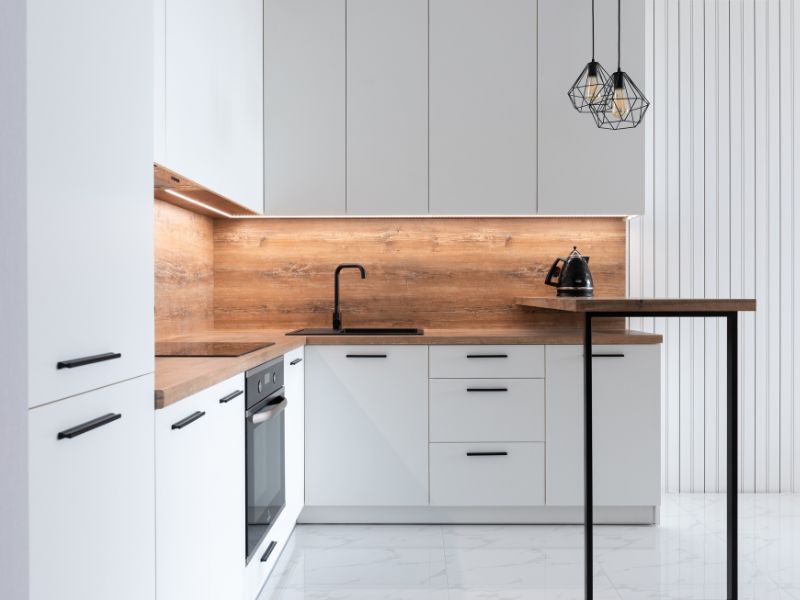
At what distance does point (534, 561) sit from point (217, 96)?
7.27 feet

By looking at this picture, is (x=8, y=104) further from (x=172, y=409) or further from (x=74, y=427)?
(x=172, y=409)

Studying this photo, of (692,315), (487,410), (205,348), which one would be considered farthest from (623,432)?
(205,348)

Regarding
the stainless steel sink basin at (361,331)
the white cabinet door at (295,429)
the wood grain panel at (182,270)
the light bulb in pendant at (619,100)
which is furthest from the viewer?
the stainless steel sink basin at (361,331)

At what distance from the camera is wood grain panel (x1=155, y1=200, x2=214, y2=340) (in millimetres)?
2734

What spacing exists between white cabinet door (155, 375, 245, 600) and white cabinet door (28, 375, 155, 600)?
0.08 meters

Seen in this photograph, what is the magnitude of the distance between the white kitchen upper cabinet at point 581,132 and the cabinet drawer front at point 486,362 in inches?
29.9

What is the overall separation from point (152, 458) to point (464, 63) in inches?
99.0

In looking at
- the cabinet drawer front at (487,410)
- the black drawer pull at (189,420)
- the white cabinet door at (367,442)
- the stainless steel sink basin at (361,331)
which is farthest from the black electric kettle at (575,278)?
the black drawer pull at (189,420)

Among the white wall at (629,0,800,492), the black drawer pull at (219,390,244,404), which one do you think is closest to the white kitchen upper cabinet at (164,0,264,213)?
the black drawer pull at (219,390,244,404)

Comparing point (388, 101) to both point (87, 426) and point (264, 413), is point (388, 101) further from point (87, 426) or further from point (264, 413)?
point (87, 426)

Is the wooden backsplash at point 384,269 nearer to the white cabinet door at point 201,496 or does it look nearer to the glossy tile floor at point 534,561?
the glossy tile floor at point 534,561

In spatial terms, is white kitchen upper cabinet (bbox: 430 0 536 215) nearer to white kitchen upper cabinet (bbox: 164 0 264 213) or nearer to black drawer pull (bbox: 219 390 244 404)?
white kitchen upper cabinet (bbox: 164 0 264 213)

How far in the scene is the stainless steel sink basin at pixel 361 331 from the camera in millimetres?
3200

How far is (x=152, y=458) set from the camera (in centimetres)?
131
